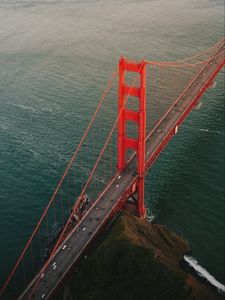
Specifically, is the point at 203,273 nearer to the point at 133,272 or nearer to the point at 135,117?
the point at 133,272

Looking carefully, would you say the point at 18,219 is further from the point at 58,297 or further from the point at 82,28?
the point at 82,28

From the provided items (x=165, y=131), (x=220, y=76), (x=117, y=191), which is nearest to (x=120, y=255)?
(x=117, y=191)

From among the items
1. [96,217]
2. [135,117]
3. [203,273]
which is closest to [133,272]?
[203,273]

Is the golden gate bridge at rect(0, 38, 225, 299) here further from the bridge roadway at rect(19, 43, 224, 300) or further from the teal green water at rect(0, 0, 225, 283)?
the teal green water at rect(0, 0, 225, 283)

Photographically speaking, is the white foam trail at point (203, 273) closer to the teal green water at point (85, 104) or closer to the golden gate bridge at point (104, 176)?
the teal green water at point (85, 104)

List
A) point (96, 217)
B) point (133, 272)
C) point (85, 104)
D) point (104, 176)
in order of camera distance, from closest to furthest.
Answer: point (133, 272) < point (96, 217) < point (104, 176) < point (85, 104)

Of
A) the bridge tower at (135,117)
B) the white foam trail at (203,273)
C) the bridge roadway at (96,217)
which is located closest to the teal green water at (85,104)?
the white foam trail at (203,273)

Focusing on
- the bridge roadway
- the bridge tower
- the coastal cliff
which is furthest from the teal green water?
the bridge tower
